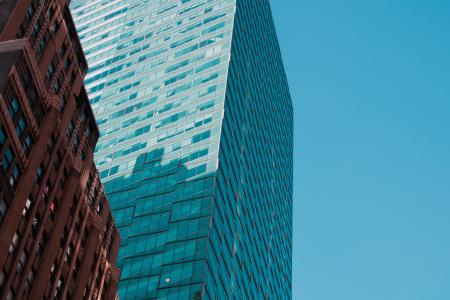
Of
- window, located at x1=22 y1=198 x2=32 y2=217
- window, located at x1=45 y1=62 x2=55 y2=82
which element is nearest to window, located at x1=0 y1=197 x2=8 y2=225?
window, located at x1=22 y1=198 x2=32 y2=217

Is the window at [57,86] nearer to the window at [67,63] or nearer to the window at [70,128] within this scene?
the window at [67,63]

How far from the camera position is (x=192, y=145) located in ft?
347

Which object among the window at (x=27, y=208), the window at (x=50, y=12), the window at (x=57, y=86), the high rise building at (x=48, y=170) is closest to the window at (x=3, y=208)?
the high rise building at (x=48, y=170)

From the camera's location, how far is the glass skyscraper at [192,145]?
301 ft

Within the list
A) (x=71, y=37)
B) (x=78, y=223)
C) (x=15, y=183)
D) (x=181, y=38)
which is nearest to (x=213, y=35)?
(x=181, y=38)

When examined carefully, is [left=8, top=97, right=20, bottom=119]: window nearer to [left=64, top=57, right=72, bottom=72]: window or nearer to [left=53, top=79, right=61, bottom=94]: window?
[left=53, top=79, right=61, bottom=94]: window

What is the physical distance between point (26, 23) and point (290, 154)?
106610 millimetres

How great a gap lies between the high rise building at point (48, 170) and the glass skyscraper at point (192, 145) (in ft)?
69.6

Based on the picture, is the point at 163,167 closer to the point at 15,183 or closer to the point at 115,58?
the point at 115,58

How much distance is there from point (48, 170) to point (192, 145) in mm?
49099

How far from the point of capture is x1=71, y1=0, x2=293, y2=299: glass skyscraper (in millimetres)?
91812

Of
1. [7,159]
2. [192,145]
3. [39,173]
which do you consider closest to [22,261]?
[7,159]

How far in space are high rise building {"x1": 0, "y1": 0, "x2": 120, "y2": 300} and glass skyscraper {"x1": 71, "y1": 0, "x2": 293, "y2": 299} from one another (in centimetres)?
2120

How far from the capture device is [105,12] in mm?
155375
